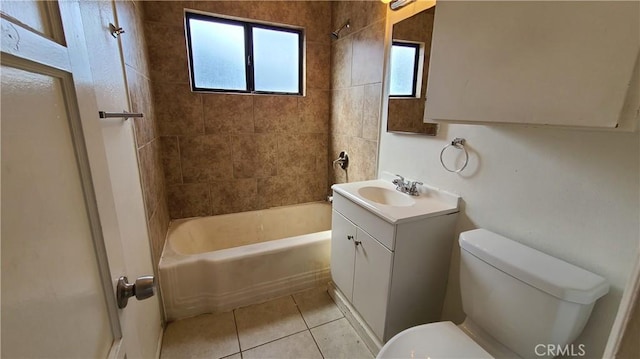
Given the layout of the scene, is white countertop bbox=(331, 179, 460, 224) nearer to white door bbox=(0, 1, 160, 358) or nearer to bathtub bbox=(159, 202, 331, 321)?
bathtub bbox=(159, 202, 331, 321)

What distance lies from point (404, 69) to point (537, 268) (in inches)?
49.6

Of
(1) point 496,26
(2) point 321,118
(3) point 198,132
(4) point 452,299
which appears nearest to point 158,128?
(3) point 198,132

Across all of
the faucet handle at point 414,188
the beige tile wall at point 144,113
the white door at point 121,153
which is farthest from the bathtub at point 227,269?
the faucet handle at point 414,188

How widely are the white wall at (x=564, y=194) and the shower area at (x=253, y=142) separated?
86 centimetres

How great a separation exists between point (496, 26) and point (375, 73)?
3.57 ft

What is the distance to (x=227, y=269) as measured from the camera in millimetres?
1766

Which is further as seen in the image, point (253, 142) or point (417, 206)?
point (253, 142)

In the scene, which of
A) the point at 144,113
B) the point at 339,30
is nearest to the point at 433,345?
the point at 144,113

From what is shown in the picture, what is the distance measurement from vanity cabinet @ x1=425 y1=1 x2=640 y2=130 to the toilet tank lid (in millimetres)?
505

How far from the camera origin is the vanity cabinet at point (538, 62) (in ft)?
2.02

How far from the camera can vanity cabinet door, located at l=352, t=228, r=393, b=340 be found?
52.3 inches

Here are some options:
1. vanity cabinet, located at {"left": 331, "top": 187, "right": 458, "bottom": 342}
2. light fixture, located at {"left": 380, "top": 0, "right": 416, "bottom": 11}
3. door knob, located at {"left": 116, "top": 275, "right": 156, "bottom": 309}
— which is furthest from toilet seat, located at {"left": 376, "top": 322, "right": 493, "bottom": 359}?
light fixture, located at {"left": 380, "top": 0, "right": 416, "bottom": 11}

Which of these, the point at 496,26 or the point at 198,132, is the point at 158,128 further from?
the point at 496,26

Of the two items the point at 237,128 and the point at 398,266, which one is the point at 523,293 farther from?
the point at 237,128
